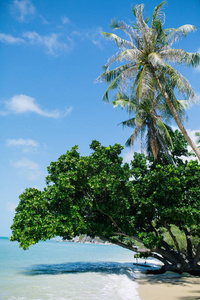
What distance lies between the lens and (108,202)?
1356 centimetres

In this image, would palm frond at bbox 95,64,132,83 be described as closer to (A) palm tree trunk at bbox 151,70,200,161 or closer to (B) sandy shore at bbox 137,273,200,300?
(A) palm tree trunk at bbox 151,70,200,161

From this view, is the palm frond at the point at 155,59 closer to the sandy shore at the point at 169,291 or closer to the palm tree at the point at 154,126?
the palm tree at the point at 154,126

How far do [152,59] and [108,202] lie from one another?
759 cm

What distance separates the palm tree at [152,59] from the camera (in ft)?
37.8

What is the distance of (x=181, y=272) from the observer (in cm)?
1399

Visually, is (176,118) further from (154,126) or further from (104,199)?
(104,199)

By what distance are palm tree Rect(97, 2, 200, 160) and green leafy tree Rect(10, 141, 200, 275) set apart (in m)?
2.72

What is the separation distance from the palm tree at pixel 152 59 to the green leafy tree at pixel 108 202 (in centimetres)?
272

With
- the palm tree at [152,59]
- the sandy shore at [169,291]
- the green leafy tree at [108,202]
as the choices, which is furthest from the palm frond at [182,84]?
the sandy shore at [169,291]

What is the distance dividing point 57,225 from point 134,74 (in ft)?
28.0

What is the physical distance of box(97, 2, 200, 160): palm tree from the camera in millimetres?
11516

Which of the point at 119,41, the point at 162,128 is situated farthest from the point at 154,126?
the point at 119,41

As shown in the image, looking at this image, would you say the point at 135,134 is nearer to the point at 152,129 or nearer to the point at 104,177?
the point at 152,129

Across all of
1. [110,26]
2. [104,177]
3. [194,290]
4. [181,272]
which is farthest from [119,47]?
[181,272]
